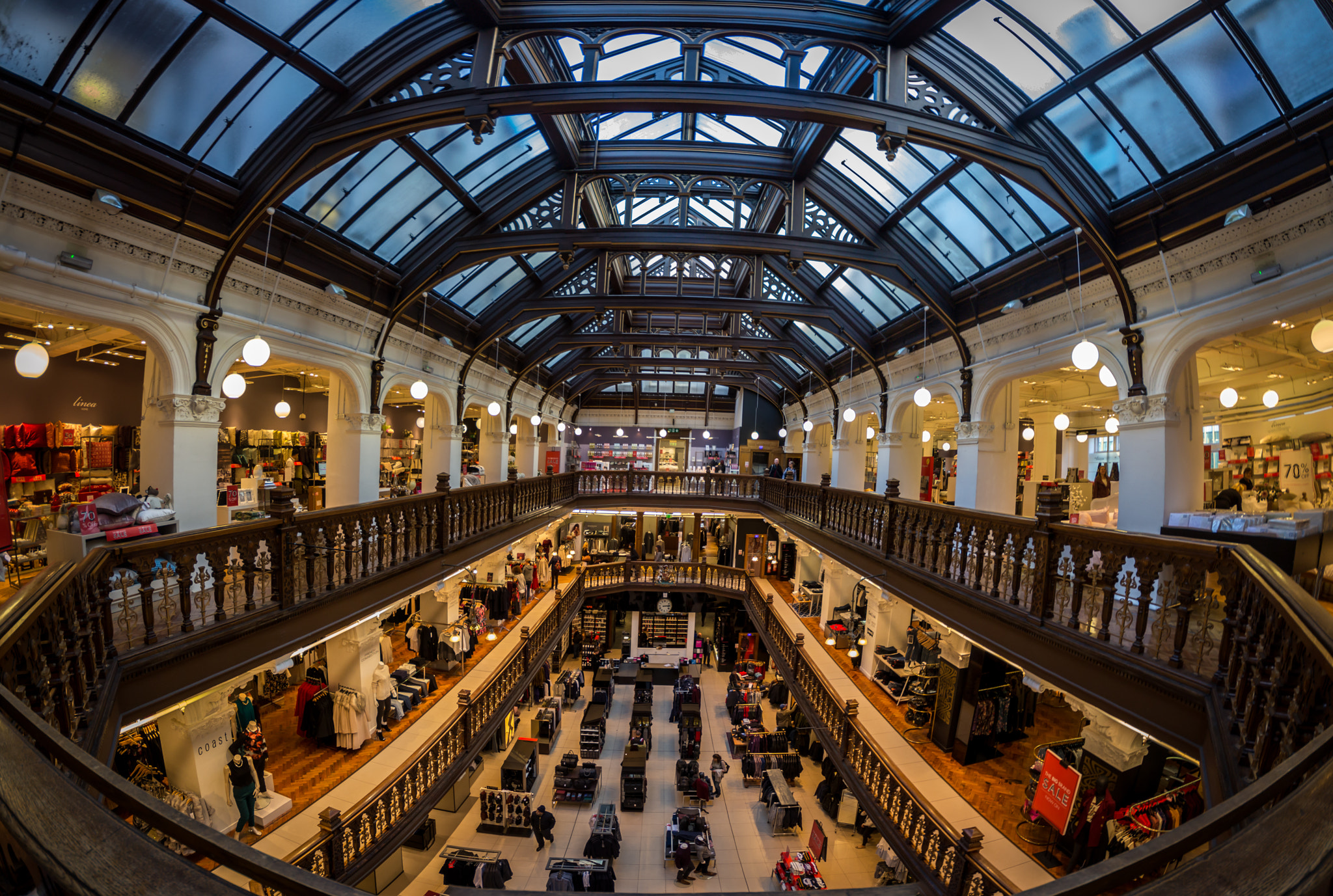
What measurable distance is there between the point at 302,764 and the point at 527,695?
27.5 feet

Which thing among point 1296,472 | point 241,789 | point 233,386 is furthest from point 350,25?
point 1296,472

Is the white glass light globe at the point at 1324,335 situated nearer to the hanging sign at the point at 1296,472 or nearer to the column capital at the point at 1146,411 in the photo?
the column capital at the point at 1146,411

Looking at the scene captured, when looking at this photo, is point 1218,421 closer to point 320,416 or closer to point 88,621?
point 88,621

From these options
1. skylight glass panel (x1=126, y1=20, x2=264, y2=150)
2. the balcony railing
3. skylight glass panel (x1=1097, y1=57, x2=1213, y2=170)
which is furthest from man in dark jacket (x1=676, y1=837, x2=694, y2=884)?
skylight glass panel (x1=126, y1=20, x2=264, y2=150)

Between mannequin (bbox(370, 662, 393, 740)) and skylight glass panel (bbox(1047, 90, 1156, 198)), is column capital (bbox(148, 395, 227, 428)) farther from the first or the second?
skylight glass panel (bbox(1047, 90, 1156, 198))

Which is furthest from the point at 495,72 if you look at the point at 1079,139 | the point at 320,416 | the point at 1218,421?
the point at 1218,421

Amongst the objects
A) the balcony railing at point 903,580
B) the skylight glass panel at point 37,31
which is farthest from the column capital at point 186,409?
the skylight glass panel at point 37,31

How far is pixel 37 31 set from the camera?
4.28 meters

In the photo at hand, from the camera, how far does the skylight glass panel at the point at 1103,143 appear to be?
5.55 m

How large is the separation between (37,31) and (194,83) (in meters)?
1.02

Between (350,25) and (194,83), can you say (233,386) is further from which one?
(350,25)

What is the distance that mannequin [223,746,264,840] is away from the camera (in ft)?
19.1

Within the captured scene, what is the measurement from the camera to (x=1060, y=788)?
18.6 feet

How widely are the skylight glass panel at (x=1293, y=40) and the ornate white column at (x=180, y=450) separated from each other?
10.6 m
